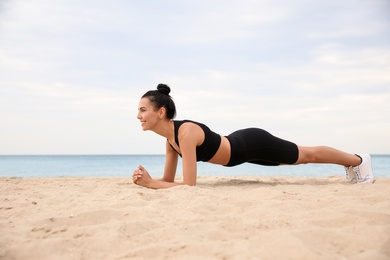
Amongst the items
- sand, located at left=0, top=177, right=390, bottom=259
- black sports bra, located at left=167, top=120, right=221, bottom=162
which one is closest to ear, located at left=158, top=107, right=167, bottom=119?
black sports bra, located at left=167, top=120, right=221, bottom=162

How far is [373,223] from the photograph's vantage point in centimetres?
196

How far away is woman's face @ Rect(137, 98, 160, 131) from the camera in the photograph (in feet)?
11.9

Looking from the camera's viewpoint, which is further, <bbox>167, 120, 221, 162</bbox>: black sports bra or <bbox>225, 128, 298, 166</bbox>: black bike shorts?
<bbox>225, 128, 298, 166</bbox>: black bike shorts

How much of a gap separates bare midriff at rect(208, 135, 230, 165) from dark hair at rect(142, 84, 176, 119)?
1.90 ft

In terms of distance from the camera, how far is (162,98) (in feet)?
12.1

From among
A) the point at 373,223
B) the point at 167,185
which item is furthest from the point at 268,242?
the point at 167,185

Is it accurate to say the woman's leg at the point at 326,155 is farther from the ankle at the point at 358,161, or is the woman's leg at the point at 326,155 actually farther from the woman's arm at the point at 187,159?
the woman's arm at the point at 187,159

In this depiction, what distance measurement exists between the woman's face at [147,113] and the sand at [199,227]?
1.04m

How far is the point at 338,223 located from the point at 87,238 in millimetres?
1316

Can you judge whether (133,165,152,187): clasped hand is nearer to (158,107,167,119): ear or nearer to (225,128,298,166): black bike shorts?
(158,107,167,119): ear

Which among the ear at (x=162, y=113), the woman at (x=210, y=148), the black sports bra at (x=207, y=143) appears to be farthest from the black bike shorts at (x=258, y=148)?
the ear at (x=162, y=113)

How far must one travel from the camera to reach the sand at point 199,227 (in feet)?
5.33

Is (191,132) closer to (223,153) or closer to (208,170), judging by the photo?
(223,153)

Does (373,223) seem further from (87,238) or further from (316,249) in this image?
(87,238)
